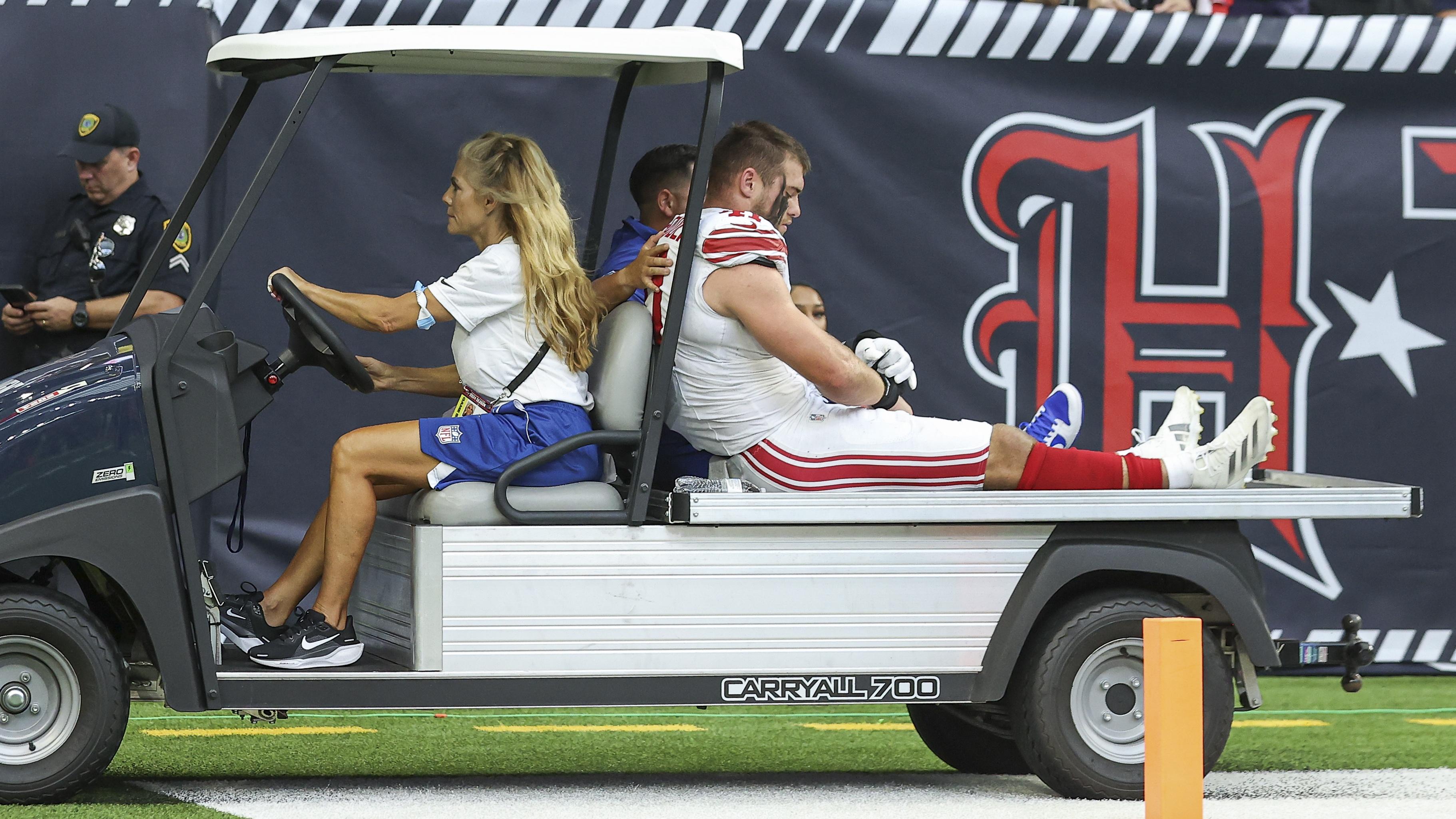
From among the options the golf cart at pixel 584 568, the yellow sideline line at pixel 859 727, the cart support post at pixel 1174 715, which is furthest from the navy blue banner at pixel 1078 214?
the cart support post at pixel 1174 715

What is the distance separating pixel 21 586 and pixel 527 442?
44.1 inches

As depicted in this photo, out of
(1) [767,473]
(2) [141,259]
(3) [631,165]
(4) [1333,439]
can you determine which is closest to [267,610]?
(1) [767,473]

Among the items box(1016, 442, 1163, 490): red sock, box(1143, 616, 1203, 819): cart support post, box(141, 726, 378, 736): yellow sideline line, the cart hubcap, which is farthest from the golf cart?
box(141, 726, 378, 736): yellow sideline line

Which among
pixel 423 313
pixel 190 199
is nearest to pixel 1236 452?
pixel 423 313

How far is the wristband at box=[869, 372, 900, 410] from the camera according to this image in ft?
13.8

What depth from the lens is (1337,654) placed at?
427 centimetres

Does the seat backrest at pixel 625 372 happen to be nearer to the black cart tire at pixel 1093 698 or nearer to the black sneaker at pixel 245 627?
the black sneaker at pixel 245 627

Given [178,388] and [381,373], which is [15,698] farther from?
[381,373]

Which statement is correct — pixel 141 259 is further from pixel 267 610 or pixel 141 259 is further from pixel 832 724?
pixel 832 724

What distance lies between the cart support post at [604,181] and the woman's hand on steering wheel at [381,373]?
0.63 metres

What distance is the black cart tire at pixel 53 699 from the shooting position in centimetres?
381

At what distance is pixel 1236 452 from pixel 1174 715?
3.74ft

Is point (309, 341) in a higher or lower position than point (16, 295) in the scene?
lower

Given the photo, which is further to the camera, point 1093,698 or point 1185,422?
point 1185,422
